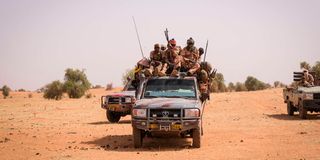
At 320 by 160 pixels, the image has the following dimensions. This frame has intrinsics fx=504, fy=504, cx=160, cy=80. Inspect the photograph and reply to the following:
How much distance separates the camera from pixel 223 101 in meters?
34.5

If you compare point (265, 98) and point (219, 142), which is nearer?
point (219, 142)

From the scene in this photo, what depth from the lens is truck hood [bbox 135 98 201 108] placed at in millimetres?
11648

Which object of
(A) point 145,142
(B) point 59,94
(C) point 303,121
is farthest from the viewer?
(B) point 59,94

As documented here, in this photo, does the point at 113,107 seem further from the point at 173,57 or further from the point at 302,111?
the point at 302,111

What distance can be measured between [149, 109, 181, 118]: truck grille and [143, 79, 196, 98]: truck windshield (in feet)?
3.70

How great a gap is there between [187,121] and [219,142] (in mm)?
2181

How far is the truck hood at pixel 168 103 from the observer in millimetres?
11648

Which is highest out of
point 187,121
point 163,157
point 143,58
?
point 143,58

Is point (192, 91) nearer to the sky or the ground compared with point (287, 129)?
nearer to the sky

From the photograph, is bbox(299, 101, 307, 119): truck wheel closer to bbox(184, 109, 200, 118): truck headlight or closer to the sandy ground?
the sandy ground

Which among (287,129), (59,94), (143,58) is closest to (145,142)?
(143,58)

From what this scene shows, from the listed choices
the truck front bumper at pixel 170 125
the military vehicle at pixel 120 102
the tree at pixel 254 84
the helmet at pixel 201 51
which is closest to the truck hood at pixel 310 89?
the helmet at pixel 201 51

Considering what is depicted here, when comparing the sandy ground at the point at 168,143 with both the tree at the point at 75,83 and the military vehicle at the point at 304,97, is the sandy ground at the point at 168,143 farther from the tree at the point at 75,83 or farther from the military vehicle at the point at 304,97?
the tree at the point at 75,83

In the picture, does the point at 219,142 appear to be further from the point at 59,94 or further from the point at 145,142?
the point at 59,94
